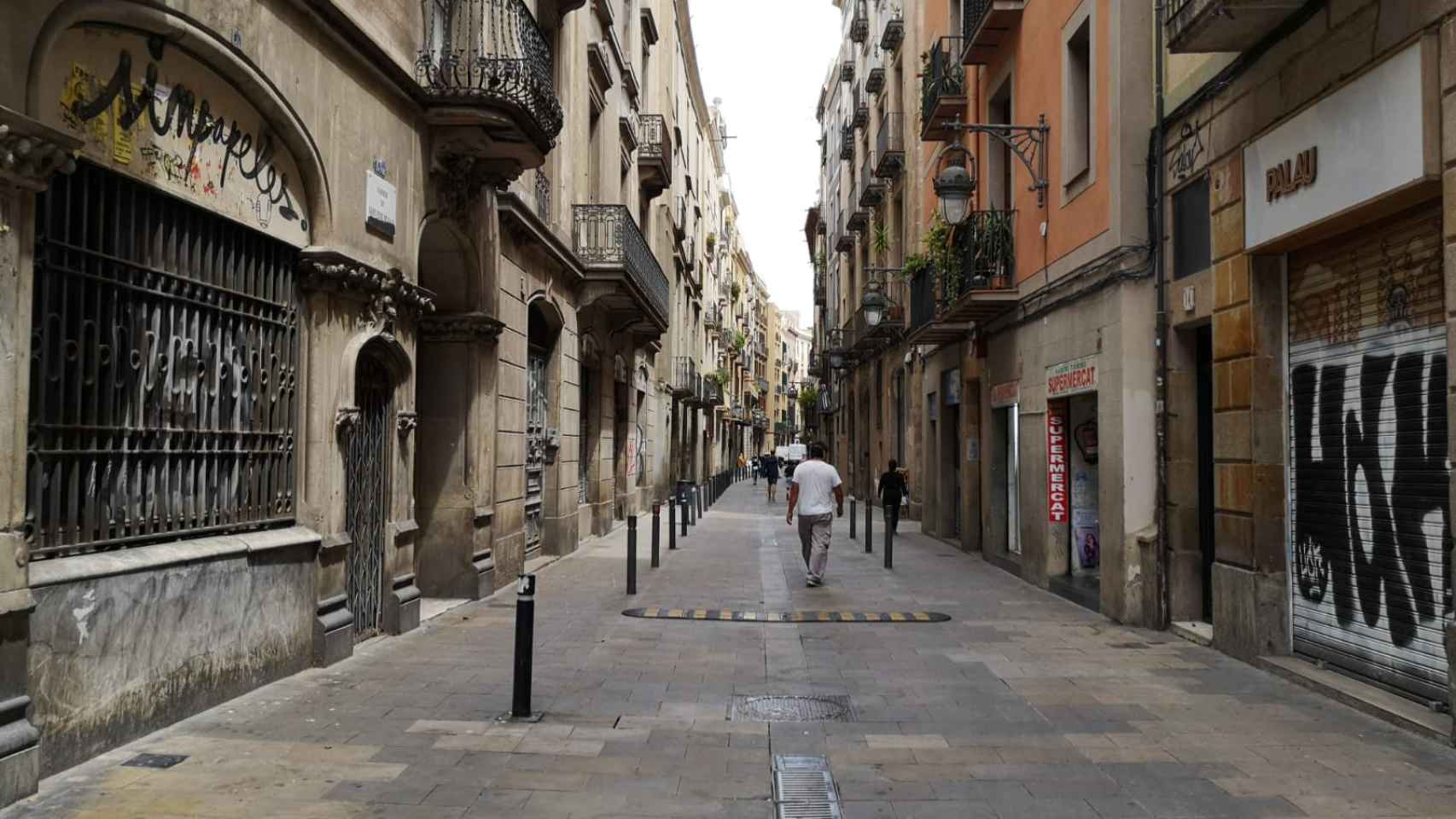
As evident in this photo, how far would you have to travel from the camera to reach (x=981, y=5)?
15.8 metres

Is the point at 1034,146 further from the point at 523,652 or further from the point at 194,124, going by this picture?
the point at 194,124

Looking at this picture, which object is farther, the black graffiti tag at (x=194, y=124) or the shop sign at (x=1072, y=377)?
the shop sign at (x=1072, y=377)

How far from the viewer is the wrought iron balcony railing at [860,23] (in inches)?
1327

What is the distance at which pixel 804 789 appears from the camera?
17.4ft

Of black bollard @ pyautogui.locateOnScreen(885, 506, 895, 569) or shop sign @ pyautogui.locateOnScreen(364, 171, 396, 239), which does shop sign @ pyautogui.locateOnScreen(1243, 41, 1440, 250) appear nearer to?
shop sign @ pyautogui.locateOnScreen(364, 171, 396, 239)

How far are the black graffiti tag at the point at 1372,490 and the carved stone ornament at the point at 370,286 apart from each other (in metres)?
7.27

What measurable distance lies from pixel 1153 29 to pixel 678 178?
2506 centimetres

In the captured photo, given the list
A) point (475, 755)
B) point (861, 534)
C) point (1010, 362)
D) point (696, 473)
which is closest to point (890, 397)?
point (861, 534)

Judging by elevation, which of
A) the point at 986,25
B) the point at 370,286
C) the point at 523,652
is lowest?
the point at 523,652

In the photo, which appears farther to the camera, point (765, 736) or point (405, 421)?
point (405, 421)

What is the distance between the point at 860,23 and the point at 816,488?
2442cm

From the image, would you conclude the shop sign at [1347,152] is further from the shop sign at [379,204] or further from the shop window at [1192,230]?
the shop sign at [379,204]

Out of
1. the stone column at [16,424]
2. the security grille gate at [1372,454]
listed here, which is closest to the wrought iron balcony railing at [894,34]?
the security grille gate at [1372,454]

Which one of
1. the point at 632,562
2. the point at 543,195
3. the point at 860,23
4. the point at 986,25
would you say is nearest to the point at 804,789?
the point at 632,562
